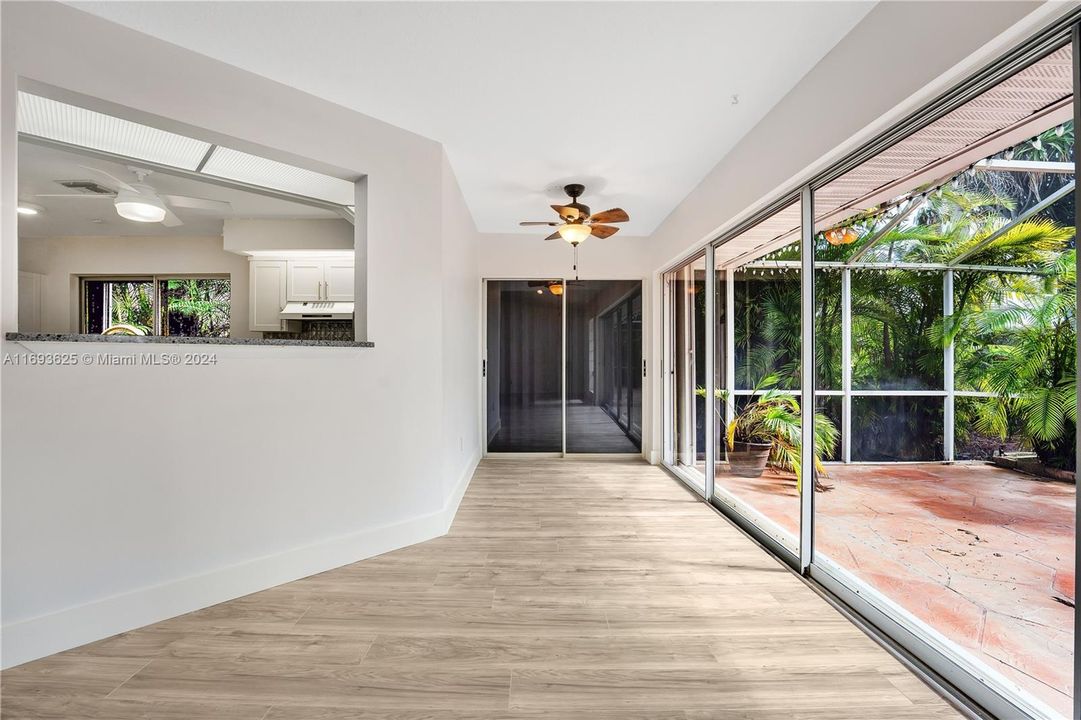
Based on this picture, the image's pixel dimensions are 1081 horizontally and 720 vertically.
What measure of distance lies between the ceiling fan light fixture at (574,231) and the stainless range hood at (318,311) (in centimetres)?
235

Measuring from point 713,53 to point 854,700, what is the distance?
2.66 meters

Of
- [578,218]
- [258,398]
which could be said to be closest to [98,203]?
[258,398]

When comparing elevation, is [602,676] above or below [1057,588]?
below

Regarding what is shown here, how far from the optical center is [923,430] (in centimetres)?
186

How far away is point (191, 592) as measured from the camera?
223cm

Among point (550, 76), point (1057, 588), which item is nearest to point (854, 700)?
point (1057, 588)

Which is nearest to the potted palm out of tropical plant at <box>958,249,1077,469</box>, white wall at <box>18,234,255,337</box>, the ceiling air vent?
tropical plant at <box>958,249,1077,469</box>

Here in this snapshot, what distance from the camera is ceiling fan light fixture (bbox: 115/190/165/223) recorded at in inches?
132

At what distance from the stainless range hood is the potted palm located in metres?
3.65

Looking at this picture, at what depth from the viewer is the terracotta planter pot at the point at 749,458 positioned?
11.0ft

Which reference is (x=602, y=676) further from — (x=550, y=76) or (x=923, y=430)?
(x=550, y=76)

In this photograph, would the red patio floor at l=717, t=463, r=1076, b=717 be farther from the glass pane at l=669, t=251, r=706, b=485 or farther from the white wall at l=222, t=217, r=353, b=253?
the white wall at l=222, t=217, r=353, b=253

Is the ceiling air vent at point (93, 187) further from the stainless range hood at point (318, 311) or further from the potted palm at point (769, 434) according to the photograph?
the potted palm at point (769, 434)

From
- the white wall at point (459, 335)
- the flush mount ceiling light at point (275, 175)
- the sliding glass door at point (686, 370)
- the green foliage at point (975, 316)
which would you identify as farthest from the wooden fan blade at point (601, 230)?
the green foliage at point (975, 316)
